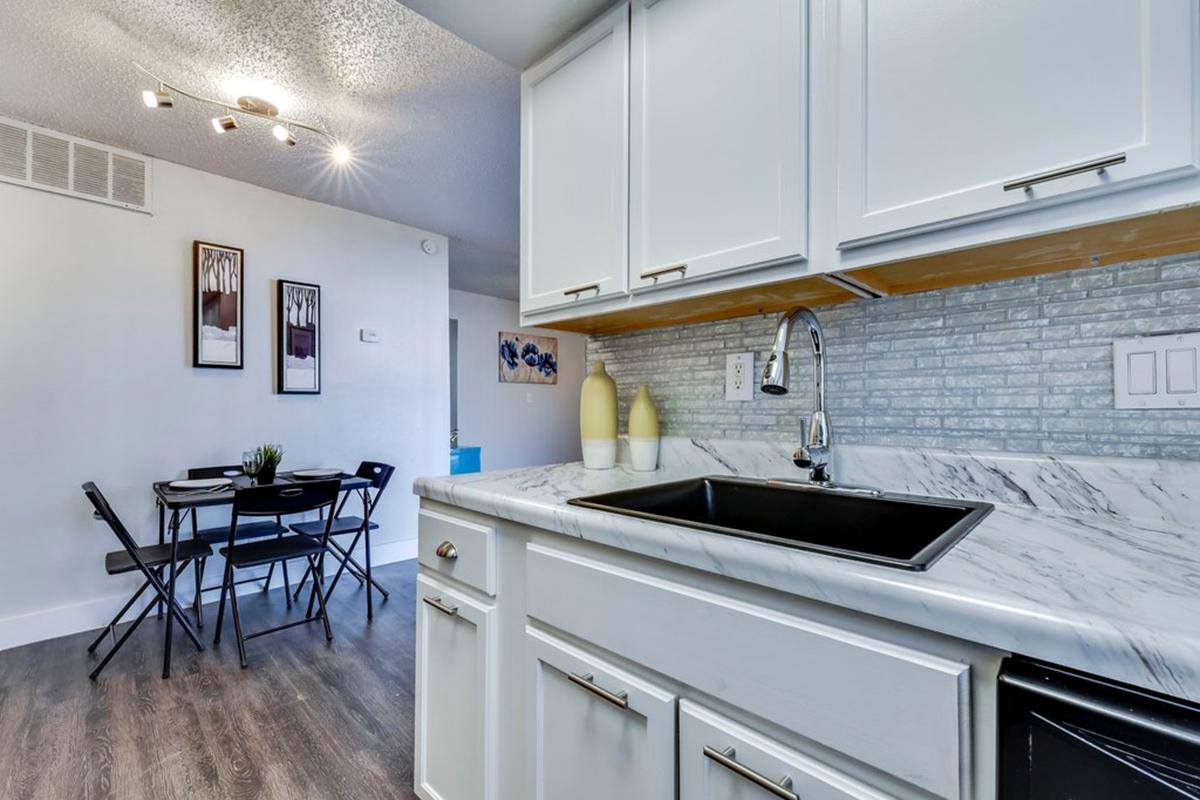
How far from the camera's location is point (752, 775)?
0.67 meters

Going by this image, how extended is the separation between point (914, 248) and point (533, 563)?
0.88 m

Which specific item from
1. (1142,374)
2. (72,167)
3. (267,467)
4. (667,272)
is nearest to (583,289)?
(667,272)

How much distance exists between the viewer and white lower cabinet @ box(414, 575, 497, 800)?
3.64 feet

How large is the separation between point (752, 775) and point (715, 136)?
112cm

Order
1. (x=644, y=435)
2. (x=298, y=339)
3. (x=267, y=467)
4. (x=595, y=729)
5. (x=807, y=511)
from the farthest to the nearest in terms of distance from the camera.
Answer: (x=298, y=339), (x=267, y=467), (x=644, y=435), (x=807, y=511), (x=595, y=729)

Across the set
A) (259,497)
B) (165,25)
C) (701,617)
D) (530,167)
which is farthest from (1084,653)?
(165,25)

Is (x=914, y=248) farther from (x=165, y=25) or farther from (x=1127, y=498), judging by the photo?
(x=165, y=25)

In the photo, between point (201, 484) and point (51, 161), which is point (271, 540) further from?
point (51, 161)

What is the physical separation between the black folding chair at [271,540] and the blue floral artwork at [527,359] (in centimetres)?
381

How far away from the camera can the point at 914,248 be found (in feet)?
2.82

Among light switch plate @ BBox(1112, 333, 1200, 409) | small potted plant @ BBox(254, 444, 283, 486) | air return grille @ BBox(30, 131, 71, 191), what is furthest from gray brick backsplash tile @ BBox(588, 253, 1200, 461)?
air return grille @ BBox(30, 131, 71, 191)

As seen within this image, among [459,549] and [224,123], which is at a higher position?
[224,123]

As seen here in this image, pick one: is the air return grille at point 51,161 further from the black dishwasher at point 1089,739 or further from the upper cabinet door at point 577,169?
the black dishwasher at point 1089,739

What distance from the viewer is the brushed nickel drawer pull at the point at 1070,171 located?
2.22ft
